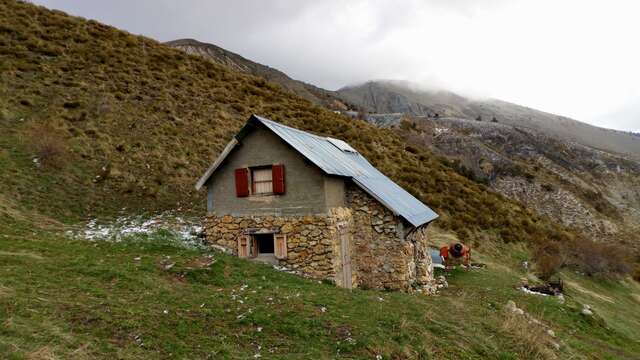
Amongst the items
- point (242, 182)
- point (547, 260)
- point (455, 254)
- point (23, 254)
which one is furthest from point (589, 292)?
point (23, 254)

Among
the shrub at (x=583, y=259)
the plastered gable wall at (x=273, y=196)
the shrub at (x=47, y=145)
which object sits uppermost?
the shrub at (x=47, y=145)

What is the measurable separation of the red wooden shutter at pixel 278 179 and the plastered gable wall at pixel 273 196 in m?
0.21

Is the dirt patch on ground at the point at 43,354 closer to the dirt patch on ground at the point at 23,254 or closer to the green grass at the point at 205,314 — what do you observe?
the green grass at the point at 205,314

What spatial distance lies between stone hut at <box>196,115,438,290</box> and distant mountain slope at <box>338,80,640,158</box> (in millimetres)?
94104

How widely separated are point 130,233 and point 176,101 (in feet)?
63.4

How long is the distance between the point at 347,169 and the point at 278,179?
311 centimetres

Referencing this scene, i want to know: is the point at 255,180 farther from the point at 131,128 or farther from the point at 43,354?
the point at 131,128

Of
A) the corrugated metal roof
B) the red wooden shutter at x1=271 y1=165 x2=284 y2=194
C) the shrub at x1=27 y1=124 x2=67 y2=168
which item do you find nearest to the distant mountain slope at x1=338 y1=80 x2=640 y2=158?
the corrugated metal roof

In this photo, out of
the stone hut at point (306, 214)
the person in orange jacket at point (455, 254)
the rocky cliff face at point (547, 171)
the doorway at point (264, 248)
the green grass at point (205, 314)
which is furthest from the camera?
the rocky cliff face at point (547, 171)

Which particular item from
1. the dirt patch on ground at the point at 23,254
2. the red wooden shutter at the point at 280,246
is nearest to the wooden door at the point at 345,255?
the red wooden shutter at the point at 280,246

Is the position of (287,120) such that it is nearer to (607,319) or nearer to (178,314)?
(607,319)

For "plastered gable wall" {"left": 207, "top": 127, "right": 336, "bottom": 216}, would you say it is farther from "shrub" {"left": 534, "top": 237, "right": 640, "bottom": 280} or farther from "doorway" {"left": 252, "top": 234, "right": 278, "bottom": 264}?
"shrub" {"left": 534, "top": 237, "right": 640, "bottom": 280}

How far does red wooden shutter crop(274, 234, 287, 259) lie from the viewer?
16250mm

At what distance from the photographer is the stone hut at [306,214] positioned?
52.4ft
